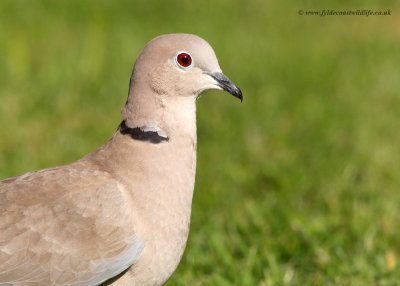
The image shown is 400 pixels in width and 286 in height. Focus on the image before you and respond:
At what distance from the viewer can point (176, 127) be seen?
12.6 ft

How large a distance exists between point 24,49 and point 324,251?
447 centimetres

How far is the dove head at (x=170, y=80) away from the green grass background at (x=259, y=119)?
1.16 metres

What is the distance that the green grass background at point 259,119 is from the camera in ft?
16.7

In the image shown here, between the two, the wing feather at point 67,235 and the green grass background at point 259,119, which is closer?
the wing feather at point 67,235

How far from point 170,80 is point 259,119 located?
3.68 m

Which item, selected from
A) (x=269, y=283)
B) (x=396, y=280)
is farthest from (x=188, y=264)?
(x=396, y=280)

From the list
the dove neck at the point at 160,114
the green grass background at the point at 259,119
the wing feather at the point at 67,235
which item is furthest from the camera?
the green grass background at the point at 259,119

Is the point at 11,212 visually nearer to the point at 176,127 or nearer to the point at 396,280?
the point at 176,127

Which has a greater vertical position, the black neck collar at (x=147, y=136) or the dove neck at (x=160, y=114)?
the dove neck at (x=160, y=114)

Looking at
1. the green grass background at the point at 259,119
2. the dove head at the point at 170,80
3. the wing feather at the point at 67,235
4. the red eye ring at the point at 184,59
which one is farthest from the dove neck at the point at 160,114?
the green grass background at the point at 259,119

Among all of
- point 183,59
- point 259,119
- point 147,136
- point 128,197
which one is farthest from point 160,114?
point 259,119

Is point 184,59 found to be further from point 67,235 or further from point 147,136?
point 67,235

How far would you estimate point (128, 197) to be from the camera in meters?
3.73

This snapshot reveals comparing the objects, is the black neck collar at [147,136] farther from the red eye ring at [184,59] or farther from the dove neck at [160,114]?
the red eye ring at [184,59]
